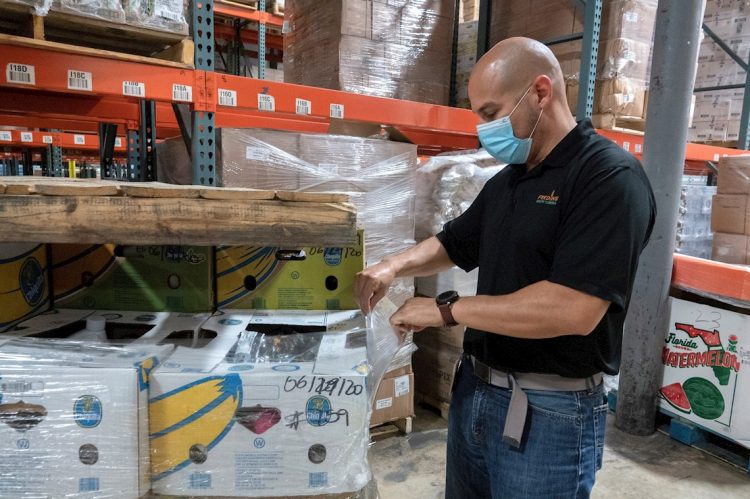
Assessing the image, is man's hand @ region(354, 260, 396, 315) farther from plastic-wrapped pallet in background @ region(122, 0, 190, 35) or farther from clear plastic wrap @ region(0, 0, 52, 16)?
clear plastic wrap @ region(0, 0, 52, 16)

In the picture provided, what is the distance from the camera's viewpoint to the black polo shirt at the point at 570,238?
1.25 m

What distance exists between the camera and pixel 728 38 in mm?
5262

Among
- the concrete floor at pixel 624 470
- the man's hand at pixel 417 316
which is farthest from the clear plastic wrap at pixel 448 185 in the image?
the man's hand at pixel 417 316

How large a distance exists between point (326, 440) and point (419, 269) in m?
0.80

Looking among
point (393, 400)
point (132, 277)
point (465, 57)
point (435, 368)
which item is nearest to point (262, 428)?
point (132, 277)

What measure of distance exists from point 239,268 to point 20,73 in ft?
3.65

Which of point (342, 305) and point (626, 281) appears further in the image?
point (342, 305)

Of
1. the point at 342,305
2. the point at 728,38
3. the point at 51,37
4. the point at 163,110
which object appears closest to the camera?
the point at 342,305

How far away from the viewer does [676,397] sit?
3484 millimetres

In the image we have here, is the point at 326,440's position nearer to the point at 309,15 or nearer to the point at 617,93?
the point at 309,15

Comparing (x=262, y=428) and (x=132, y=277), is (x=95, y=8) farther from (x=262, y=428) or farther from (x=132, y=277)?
(x=262, y=428)

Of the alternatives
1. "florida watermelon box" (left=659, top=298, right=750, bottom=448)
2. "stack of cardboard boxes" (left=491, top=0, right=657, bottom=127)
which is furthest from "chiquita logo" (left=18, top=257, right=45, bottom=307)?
"florida watermelon box" (left=659, top=298, right=750, bottom=448)

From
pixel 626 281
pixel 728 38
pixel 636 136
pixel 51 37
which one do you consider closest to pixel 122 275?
pixel 51 37

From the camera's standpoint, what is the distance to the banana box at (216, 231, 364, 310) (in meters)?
1.75
